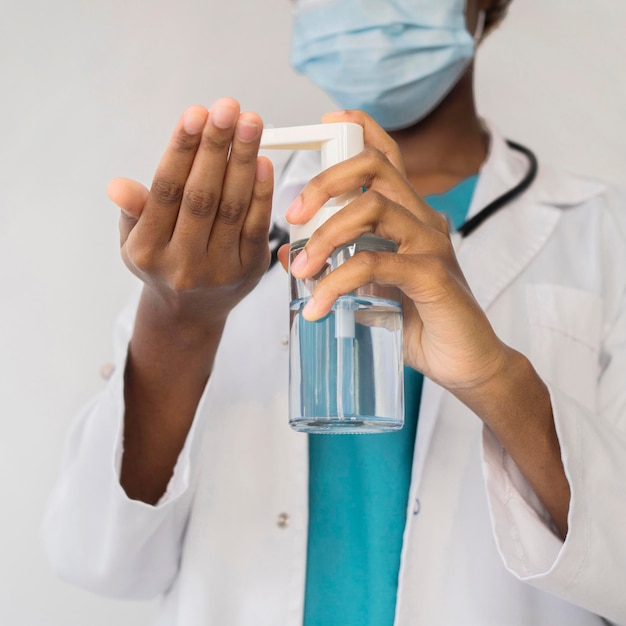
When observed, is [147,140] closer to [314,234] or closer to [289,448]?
[289,448]

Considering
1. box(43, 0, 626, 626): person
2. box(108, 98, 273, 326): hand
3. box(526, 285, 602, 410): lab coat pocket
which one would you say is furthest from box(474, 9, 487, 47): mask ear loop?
box(108, 98, 273, 326): hand

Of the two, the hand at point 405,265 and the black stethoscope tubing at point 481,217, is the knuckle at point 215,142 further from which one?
the black stethoscope tubing at point 481,217

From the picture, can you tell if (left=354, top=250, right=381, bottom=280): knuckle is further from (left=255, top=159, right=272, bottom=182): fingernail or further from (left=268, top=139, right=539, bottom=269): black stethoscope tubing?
(left=268, top=139, right=539, bottom=269): black stethoscope tubing

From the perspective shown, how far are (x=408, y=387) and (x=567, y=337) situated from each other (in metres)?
0.19

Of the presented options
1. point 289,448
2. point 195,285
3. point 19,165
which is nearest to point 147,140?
point 19,165

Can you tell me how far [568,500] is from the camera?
0.79m

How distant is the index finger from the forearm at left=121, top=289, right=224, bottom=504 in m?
0.21

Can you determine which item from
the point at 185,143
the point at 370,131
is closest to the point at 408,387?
the point at 370,131

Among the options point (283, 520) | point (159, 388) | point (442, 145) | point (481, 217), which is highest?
point (442, 145)

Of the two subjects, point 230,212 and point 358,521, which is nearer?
point 230,212

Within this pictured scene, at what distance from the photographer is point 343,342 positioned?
0.68m

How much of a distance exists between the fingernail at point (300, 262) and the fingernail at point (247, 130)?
0.29 ft

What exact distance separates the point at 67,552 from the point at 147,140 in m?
0.70

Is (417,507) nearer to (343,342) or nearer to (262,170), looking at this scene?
(343,342)
